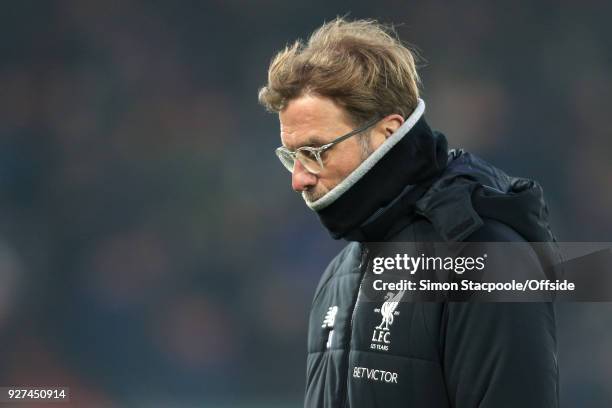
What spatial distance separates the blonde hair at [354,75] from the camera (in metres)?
1.64

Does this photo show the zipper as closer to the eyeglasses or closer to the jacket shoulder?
the jacket shoulder

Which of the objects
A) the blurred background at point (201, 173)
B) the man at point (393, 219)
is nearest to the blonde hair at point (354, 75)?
the man at point (393, 219)

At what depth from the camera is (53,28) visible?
715 cm

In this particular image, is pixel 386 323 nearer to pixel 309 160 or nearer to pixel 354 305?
pixel 354 305

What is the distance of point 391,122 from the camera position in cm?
166

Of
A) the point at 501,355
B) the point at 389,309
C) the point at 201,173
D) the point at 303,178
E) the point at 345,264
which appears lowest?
the point at 501,355

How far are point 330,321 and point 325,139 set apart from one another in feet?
1.30

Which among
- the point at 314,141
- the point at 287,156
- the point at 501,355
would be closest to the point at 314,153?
the point at 314,141

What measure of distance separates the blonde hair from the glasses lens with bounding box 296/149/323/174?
0.11 meters

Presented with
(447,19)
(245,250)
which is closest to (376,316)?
(245,250)

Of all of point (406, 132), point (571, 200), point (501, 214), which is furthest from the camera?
point (571, 200)

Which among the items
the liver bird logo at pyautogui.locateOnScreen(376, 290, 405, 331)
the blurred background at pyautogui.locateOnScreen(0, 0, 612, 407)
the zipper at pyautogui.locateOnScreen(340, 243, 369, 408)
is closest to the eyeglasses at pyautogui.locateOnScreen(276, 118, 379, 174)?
the zipper at pyautogui.locateOnScreen(340, 243, 369, 408)

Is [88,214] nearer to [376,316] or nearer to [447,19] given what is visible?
[447,19]

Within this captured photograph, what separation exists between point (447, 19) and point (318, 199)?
229 inches
